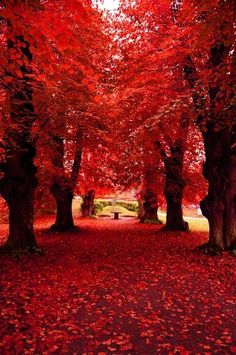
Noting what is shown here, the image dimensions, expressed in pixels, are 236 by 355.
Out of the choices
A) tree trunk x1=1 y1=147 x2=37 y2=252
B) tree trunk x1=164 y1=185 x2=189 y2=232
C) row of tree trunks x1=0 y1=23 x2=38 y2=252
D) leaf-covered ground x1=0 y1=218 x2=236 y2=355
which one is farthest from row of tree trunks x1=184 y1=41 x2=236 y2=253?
Result: tree trunk x1=164 y1=185 x2=189 y2=232

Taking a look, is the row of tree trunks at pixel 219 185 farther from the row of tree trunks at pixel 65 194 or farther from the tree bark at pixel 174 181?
the row of tree trunks at pixel 65 194

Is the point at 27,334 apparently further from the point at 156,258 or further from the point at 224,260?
the point at 224,260

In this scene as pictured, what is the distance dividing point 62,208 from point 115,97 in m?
8.51

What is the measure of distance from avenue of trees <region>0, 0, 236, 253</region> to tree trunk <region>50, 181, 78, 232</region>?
7 centimetres

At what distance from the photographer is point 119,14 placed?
1638 centimetres

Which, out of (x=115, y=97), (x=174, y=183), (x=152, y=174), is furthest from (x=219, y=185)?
(x=152, y=174)

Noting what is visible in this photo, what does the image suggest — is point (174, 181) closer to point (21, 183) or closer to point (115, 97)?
point (115, 97)

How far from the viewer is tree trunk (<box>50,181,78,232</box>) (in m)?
19.4

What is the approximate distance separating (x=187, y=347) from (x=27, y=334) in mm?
2604

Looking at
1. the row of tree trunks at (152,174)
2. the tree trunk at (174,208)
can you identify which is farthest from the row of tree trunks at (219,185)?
the tree trunk at (174,208)

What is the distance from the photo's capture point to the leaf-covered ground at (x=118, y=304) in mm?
5227

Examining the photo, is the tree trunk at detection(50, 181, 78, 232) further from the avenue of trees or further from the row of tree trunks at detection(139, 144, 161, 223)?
the row of tree trunks at detection(139, 144, 161, 223)

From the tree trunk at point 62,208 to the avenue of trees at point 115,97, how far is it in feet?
0.23

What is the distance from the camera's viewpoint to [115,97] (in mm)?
14570
